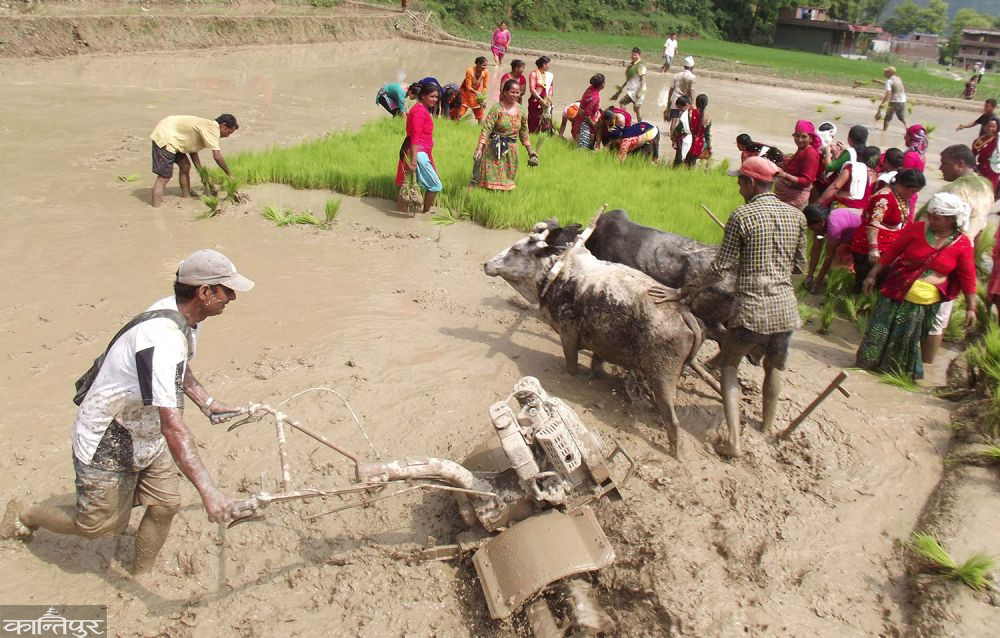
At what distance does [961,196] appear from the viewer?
5.44 metres

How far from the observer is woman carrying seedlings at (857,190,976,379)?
4789 millimetres

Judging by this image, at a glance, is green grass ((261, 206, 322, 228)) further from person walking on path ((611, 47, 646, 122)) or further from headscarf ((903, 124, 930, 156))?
person walking on path ((611, 47, 646, 122))

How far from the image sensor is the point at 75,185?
26.3ft

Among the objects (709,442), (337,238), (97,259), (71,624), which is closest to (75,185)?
(97,259)

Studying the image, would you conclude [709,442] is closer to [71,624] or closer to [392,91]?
[71,624]

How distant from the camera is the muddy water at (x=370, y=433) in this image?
3.27m

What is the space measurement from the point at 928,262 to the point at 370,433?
4.11 meters

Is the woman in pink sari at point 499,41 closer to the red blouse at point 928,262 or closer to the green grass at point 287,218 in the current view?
the green grass at point 287,218

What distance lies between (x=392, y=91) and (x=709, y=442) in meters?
9.31

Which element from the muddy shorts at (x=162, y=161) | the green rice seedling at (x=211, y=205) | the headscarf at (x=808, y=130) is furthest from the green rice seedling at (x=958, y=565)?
the muddy shorts at (x=162, y=161)

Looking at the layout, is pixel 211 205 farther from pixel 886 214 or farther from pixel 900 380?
pixel 900 380

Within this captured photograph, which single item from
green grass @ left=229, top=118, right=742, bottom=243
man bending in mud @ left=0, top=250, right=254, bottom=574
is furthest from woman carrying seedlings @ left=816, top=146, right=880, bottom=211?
man bending in mud @ left=0, top=250, right=254, bottom=574

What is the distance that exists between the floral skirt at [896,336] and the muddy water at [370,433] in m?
0.27

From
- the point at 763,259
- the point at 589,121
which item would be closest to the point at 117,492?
the point at 763,259
